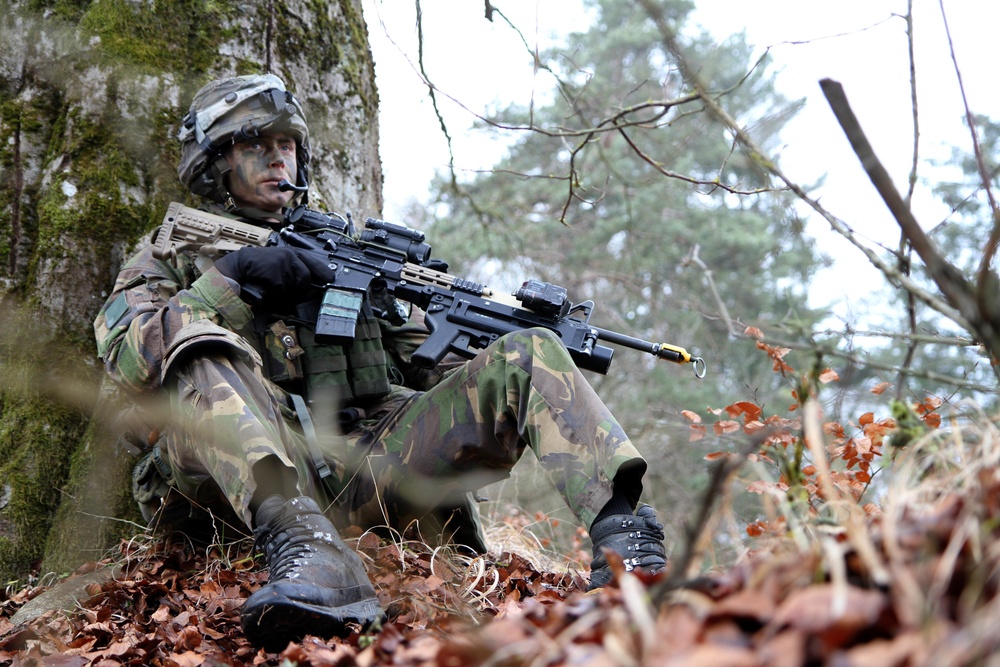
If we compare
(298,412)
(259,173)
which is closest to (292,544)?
(298,412)

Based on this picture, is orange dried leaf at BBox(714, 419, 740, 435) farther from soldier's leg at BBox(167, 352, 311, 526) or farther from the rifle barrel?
soldier's leg at BBox(167, 352, 311, 526)

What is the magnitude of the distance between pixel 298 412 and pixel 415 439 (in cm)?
51

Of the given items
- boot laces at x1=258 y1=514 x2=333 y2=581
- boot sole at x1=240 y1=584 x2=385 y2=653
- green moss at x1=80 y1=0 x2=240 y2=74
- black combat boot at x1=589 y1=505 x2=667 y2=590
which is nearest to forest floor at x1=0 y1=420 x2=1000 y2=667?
boot sole at x1=240 y1=584 x2=385 y2=653

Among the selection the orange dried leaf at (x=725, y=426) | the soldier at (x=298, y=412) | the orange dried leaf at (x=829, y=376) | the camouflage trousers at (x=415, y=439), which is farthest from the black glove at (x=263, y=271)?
the orange dried leaf at (x=829, y=376)

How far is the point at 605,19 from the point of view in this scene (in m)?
22.7

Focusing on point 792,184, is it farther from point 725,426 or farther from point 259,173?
point 259,173

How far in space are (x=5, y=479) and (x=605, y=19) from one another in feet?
69.8

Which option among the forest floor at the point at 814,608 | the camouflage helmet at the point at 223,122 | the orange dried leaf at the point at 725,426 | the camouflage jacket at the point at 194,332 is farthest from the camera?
the camouflage helmet at the point at 223,122

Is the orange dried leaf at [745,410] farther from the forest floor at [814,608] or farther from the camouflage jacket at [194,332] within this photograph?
the forest floor at [814,608]

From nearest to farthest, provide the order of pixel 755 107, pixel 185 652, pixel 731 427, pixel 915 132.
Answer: pixel 915 132 → pixel 185 652 → pixel 731 427 → pixel 755 107

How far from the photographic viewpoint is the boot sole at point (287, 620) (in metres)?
2.36

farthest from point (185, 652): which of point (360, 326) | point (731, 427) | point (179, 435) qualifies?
point (731, 427)

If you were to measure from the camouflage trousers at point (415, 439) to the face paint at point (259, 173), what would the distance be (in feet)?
3.34

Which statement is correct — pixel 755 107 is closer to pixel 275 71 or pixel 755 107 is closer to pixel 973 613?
pixel 275 71
